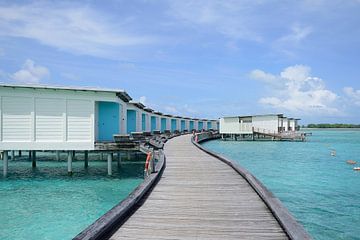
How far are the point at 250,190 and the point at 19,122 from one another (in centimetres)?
1484

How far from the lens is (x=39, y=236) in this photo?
9.95 metres

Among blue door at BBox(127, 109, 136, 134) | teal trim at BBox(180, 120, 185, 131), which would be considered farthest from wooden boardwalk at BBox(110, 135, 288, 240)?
teal trim at BBox(180, 120, 185, 131)

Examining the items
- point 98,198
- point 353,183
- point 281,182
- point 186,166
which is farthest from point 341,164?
point 98,198

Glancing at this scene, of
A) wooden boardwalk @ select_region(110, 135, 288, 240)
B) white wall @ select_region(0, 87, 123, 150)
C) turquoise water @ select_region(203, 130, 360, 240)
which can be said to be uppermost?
white wall @ select_region(0, 87, 123, 150)

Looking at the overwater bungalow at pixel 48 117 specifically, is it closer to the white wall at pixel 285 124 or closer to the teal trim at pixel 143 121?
the teal trim at pixel 143 121

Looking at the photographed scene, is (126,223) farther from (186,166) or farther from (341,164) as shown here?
(341,164)

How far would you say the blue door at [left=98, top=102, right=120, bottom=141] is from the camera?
20922mm

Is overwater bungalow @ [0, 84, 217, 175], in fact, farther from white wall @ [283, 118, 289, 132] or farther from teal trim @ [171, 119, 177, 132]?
white wall @ [283, 118, 289, 132]

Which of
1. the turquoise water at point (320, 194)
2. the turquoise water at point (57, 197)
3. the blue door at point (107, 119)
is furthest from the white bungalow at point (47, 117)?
the turquoise water at point (320, 194)

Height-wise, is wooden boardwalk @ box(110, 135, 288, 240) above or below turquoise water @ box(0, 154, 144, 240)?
above

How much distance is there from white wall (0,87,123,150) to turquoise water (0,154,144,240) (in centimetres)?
220

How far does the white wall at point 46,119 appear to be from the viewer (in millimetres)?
18625

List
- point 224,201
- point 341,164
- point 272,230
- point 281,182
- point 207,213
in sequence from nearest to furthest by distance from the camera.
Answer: point 272,230
point 207,213
point 224,201
point 281,182
point 341,164

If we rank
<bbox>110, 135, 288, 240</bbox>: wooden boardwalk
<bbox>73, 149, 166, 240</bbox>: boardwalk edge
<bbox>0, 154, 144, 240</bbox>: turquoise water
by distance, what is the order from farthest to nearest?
<bbox>0, 154, 144, 240</bbox>: turquoise water < <bbox>110, 135, 288, 240</bbox>: wooden boardwalk < <bbox>73, 149, 166, 240</bbox>: boardwalk edge
